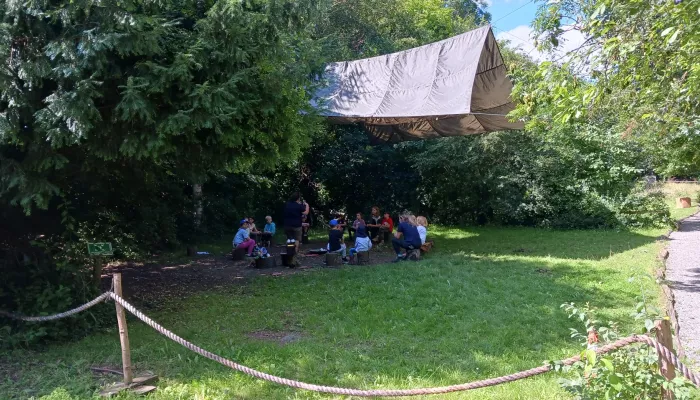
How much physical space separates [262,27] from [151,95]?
5.32 feet

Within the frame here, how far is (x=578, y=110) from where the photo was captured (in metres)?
6.55

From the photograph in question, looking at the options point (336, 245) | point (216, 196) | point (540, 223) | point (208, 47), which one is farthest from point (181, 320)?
point (540, 223)

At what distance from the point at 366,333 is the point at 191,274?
6004mm

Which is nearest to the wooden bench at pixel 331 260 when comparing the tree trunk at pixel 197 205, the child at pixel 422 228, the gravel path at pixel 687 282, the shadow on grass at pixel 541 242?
the child at pixel 422 228

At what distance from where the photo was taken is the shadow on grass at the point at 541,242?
13273mm

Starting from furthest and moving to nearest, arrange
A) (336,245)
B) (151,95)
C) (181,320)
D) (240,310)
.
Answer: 1. (336,245)
2. (240,310)
3. (181,320)
4. (151,95)

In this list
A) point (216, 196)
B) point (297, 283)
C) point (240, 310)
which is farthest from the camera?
point (216, 196)

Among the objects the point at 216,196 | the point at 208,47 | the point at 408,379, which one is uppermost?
the point at 208,47

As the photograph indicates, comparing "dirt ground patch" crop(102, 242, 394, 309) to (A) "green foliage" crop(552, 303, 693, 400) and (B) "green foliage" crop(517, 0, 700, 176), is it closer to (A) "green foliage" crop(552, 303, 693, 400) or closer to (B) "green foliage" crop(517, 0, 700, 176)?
(B) "green foliage" crop(517, 0, 700, 176)

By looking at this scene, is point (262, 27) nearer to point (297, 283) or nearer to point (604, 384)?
point (297, 283)

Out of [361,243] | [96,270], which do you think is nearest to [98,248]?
[96,270]

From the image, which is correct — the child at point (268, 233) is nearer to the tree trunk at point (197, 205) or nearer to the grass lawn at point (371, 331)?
the tree trunk at point (197, 205)

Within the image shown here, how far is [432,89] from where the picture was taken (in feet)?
40.4

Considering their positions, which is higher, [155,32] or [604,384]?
[155,32]
